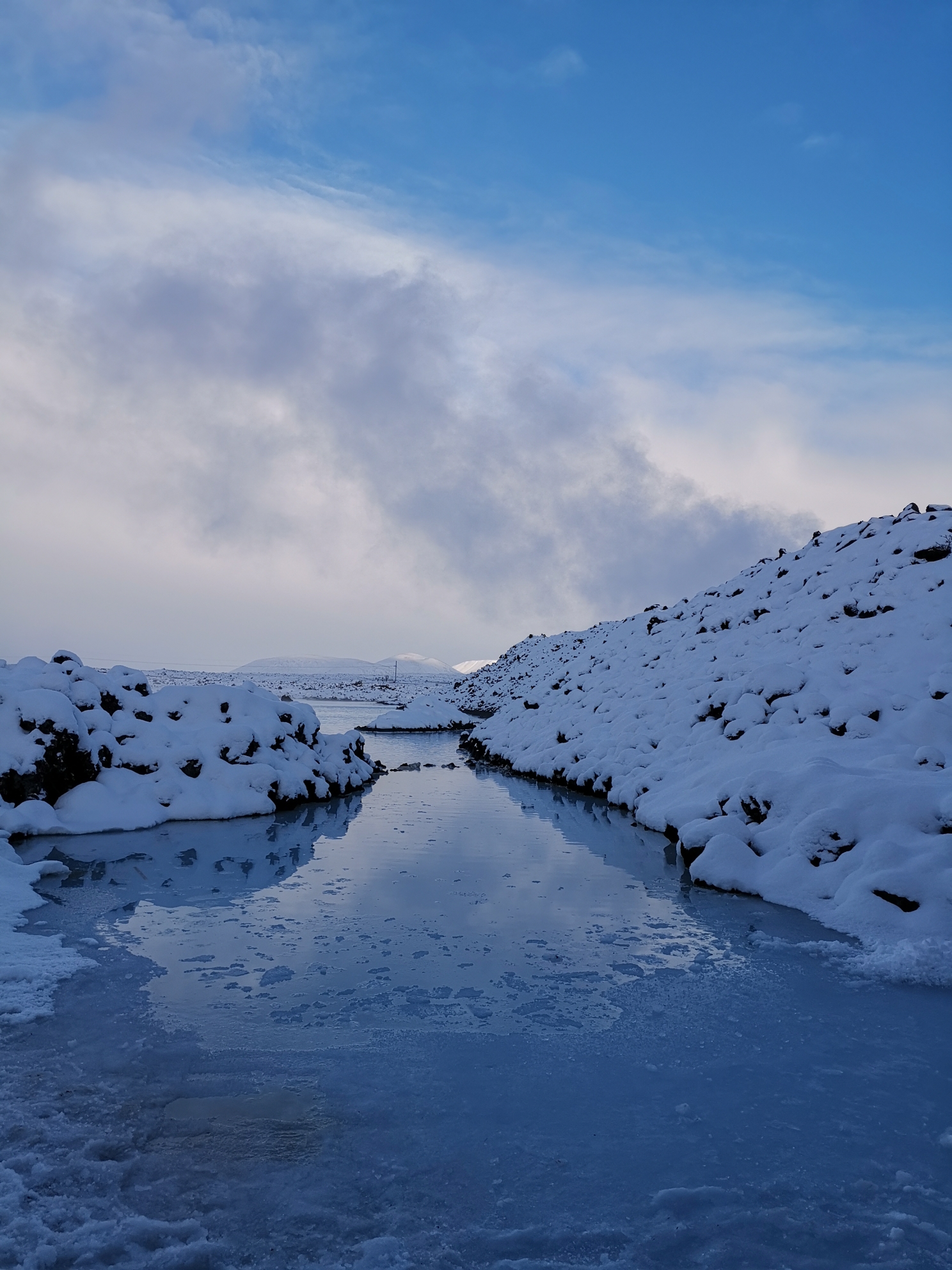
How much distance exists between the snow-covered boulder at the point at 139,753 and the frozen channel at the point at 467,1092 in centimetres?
473

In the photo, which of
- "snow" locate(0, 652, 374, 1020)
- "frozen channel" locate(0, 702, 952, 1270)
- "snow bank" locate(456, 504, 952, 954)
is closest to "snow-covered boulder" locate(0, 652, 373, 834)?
"snow" locate(0, 652, 374, 1020)

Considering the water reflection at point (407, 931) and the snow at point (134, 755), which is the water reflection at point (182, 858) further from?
the snow at point (134, 755)

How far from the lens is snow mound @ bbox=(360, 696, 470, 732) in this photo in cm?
4275

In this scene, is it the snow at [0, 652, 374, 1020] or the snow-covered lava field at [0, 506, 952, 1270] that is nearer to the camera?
the snow-covered lava field at [0, 506, 952, 1270]

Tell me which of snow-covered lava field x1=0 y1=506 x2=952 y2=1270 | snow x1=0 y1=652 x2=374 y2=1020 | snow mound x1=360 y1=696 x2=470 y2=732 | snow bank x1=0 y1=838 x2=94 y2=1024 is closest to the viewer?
snow-covered lava field x1=0 y1=506 x2=952 y2=1270

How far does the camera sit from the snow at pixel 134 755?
40.5 ft

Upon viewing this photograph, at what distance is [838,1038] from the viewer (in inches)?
206

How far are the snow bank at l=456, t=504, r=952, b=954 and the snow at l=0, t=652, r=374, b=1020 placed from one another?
7669 millimetres

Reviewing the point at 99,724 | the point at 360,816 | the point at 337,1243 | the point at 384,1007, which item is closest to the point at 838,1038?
the point at 384,1007

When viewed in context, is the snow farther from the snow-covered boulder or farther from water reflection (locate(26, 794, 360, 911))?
water reflection (locate(26, 794, 360, 911))

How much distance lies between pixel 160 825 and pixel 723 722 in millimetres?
11387

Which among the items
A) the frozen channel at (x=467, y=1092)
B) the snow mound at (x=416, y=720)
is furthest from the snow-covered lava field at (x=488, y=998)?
the snow mound at (x=416, y=720)

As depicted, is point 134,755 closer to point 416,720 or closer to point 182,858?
point 182,858

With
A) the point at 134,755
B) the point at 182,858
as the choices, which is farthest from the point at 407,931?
the point at 134,755
